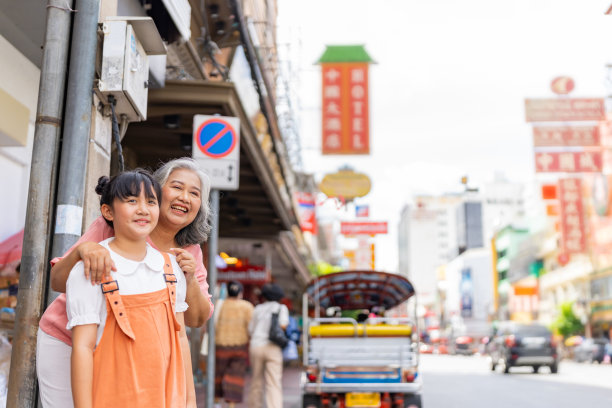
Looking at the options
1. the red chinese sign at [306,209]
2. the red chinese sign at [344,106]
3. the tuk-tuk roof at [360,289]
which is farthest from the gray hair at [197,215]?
the red chinese sign at [306,209]

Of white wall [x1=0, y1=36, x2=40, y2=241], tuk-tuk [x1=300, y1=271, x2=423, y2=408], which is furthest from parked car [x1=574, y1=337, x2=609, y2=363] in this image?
→ white wall [x1=0, y1=36, x2=40, y2=241]

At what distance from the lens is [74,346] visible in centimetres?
239

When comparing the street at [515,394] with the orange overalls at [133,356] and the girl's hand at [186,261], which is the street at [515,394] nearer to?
the girl's hand at [186,261]

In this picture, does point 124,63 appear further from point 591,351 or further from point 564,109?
point 591,351

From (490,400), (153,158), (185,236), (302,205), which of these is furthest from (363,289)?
(302,205)

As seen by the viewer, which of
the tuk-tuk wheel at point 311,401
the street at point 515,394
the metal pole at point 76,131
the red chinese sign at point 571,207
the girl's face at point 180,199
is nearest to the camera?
the girl's face at point 180,199

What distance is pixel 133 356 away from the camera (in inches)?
95.7

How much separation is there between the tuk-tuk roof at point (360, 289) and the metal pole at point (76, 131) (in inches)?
271

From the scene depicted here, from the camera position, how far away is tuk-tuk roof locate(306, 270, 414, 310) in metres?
10.9

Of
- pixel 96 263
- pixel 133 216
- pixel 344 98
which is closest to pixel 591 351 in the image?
pixel 344 98

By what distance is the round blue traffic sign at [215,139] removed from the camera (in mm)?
6691

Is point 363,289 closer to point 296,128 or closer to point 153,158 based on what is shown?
point 153,158

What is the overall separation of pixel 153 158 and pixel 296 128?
17.4m

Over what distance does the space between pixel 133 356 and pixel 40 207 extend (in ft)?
5.90
